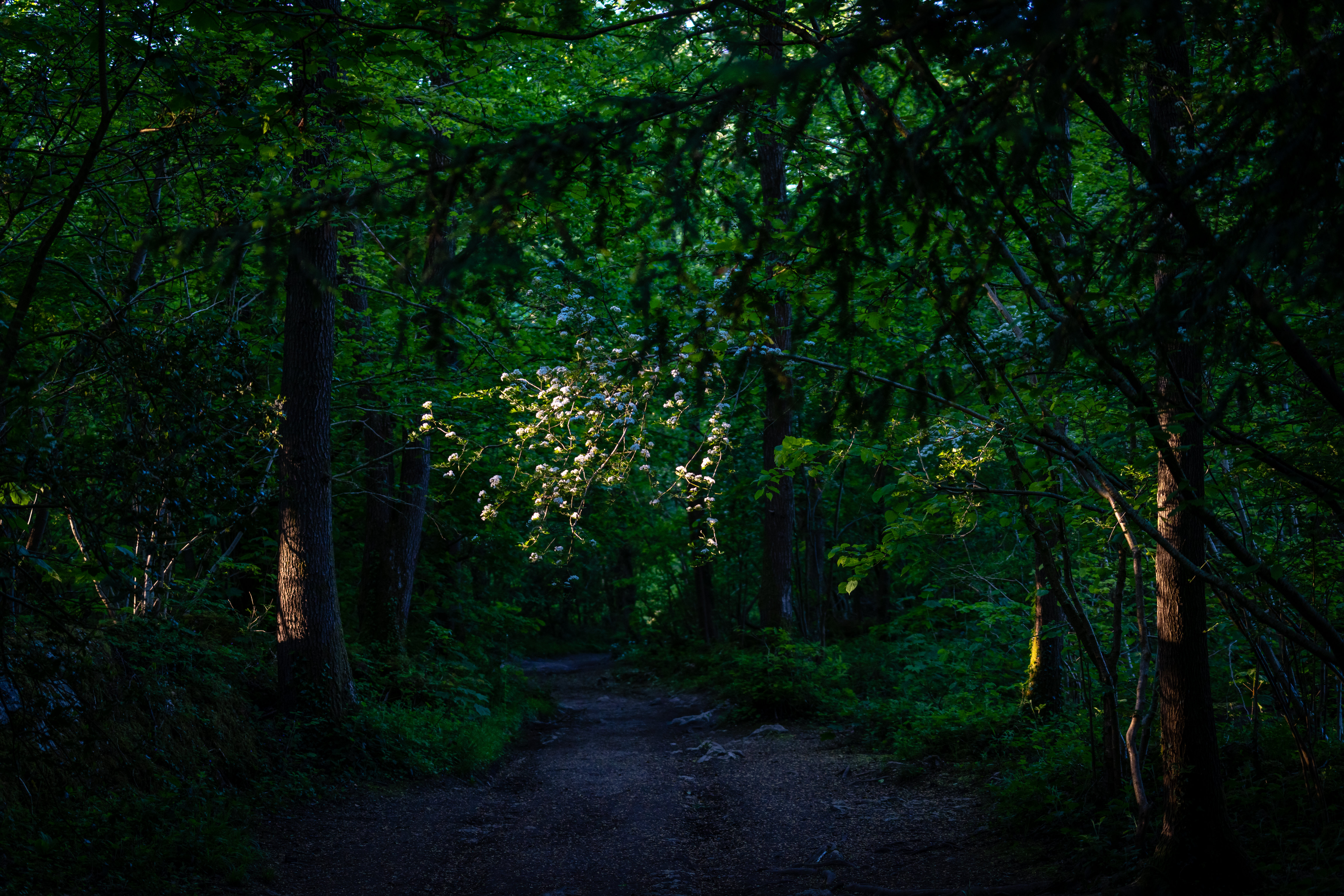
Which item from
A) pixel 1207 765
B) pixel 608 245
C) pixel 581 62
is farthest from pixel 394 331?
pixel 1207 765

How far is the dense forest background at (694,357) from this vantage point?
2750mm

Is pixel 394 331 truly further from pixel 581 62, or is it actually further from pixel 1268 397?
pixel 1268 397

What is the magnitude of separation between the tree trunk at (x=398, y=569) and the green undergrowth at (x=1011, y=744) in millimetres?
5052

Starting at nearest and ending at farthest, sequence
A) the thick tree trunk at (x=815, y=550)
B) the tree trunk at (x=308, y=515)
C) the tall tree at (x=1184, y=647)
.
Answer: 1. the tall tree at (x=1184, y=647)
2. the tree trunk at (x=308, y=515)
3. the thick tree trunk at (x=815, y=550)

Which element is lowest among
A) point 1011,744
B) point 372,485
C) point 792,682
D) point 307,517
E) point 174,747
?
point 792,682

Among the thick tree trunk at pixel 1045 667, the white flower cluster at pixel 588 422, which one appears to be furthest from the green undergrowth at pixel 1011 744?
the white flower cluster at pixel 588 422

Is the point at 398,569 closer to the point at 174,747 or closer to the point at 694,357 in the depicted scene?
the point at 174,747

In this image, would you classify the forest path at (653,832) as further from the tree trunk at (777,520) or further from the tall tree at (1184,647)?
the tree trunk at (777,520)

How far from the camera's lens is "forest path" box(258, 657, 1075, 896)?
5.57 metres

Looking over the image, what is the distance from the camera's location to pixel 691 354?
3336mm

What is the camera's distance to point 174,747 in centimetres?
661

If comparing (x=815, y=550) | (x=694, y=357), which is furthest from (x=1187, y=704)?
(x=815, y=550)

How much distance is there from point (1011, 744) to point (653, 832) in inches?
123

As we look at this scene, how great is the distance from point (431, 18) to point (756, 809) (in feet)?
21.6
